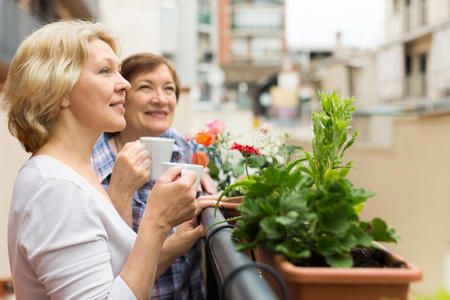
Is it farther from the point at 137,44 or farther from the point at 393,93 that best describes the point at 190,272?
the point at 393,93

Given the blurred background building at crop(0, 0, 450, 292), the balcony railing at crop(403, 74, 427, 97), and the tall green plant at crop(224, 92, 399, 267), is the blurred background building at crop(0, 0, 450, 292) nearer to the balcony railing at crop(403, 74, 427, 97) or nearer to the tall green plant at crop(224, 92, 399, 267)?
the balcony railing at crop(403, 74, 427, 97)

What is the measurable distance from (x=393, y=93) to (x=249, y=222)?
1938cm

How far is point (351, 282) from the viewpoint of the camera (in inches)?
26.1

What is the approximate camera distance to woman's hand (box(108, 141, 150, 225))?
1.42 meters

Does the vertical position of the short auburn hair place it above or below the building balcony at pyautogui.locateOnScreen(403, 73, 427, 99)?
below

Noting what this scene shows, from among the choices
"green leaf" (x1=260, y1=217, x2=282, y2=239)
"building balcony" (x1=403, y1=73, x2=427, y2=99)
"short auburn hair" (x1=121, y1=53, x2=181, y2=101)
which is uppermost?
"building balcony" (x1=403, y1=73, x2=427, y2=99)

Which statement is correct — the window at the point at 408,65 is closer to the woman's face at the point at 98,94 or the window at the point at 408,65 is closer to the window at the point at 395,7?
the window at the point at 395,7

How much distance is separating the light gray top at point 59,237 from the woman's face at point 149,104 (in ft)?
2.49

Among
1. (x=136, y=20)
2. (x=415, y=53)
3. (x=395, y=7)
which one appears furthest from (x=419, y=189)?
(x=395, y=7)

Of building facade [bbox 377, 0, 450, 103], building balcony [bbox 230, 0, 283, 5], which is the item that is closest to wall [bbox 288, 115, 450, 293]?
building facade [bbox 377, 0, 450, 103]

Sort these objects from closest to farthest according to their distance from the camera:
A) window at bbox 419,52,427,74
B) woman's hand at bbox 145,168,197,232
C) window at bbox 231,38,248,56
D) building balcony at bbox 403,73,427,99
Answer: woman's hand at bbox 145,168,197,232, building balcony at bbox 403,73,427,99, window at bbox 419,52,427,74, window at bbox 231,38,248,56

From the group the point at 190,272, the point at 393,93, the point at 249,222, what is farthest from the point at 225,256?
the point at 393,93

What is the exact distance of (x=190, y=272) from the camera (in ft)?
5.75

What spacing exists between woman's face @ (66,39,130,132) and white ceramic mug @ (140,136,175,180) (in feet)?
0.52
